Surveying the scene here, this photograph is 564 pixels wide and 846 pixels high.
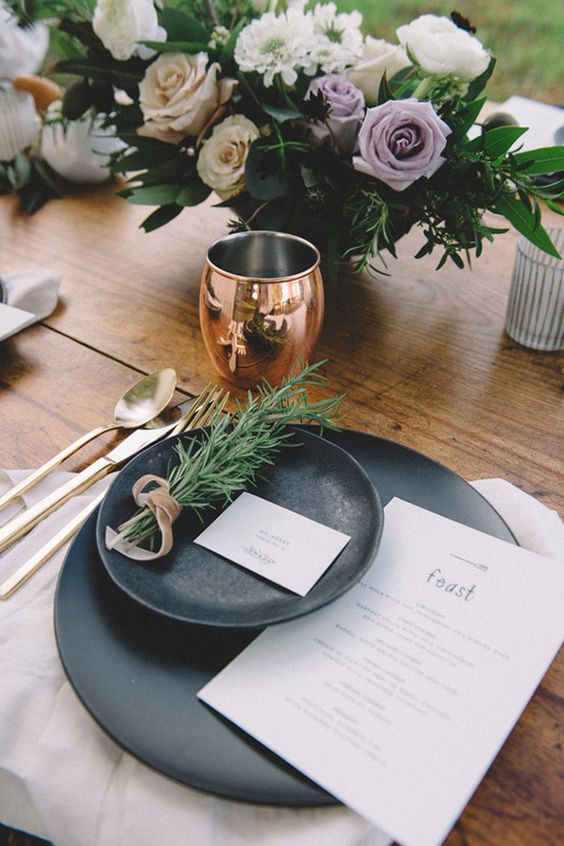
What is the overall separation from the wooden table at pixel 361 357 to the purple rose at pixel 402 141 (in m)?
0.20

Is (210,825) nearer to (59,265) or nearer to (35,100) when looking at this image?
(59,265)

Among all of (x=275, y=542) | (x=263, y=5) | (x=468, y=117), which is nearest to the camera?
(x=275, y=542)

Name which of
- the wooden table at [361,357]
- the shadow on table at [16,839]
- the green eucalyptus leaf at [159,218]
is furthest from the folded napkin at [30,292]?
the shadow on table at [16,839]

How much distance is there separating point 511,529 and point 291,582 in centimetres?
19

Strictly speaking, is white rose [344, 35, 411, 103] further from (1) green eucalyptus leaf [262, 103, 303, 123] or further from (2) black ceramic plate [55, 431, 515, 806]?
(2) black ceramic plate [55, 431, 515, 806]

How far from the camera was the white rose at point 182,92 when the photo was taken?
2.81 feet

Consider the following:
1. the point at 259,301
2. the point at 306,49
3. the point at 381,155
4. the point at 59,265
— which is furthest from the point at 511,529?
the point at 59,265

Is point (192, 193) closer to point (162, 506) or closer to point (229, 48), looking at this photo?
point (229, 48)

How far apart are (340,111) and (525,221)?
0.24 metres

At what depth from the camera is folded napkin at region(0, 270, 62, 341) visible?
858mm

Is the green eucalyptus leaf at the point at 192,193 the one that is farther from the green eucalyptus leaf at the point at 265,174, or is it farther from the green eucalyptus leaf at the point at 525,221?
the green eucalyptus leaf at the point at 525,221

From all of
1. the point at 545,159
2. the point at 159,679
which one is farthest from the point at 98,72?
the point at 159,679

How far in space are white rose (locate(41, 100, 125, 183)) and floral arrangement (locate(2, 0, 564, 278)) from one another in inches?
7.6

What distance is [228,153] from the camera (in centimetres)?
85
